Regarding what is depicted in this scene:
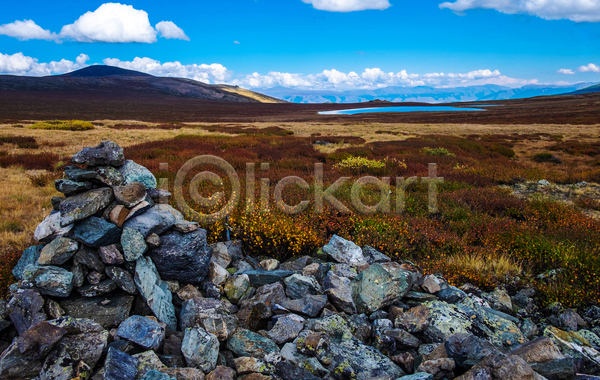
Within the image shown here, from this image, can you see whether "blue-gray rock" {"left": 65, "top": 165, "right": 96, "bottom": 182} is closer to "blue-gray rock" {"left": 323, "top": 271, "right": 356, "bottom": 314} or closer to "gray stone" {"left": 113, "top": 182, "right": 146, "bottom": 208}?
"gray stone" {"left": 113, "top": 182, "right": 146, "bottom": 208}

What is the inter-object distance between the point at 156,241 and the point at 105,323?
1076 millimetres

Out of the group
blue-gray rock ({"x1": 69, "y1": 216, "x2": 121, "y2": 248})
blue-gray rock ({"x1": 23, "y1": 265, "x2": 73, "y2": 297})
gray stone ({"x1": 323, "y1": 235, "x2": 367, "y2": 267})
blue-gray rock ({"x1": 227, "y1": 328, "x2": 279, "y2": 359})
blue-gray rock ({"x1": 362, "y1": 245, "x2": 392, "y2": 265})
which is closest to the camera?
blue-gray rock ({"x1": 227, "y1": 328, "x2": 279, "y2": 359})

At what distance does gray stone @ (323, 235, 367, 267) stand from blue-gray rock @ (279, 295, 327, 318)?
1316 mm

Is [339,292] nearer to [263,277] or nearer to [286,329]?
[286,329]

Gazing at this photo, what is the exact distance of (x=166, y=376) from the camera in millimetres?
2770

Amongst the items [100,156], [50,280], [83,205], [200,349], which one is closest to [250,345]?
[200,349]

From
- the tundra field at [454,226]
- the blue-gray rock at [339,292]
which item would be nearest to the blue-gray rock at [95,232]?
the tundra field at [454,226]

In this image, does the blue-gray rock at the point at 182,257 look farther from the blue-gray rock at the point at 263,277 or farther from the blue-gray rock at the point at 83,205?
the blue-gray rock at the point at 83,205

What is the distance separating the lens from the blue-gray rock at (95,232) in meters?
3.88

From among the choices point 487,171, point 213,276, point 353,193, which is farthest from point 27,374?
point 487,171

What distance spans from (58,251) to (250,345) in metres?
2.53

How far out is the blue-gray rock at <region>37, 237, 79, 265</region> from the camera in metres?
3.76

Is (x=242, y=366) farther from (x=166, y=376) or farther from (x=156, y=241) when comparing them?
(x=156, y=241)

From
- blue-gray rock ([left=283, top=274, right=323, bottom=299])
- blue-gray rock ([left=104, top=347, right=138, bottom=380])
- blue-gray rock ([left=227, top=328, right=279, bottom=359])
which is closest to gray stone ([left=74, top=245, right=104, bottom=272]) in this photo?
blue-gray rock ([left=104, top=347, right=138, bottom=380])
